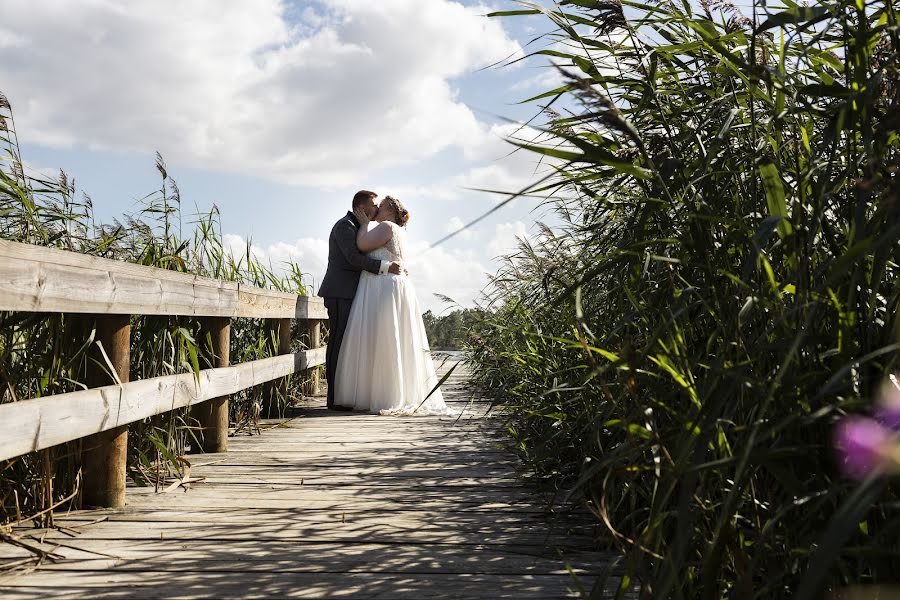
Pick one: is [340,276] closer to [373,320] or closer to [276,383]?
[373,320]

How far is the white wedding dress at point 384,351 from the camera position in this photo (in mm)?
6879

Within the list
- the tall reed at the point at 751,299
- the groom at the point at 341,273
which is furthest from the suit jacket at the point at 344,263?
the tall reed at the point at 751,299

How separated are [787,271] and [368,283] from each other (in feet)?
18.6

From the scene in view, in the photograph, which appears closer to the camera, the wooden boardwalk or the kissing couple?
the wooden boardwalk

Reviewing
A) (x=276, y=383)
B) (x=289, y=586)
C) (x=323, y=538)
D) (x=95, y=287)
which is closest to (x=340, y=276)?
(x=276, y=383)

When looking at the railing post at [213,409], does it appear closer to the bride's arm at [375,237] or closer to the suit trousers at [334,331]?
the suit trousers at [334,331]

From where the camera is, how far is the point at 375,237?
23.2 feet

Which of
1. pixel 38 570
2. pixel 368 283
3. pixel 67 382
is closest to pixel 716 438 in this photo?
pixel 38 570

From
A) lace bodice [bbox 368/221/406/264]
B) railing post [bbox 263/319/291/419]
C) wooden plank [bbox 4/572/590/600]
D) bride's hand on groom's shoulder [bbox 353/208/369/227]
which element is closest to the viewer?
wooden plank [bbox 4/572/590/600]

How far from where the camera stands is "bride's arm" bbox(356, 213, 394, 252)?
7051 mm

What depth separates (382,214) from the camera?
291 inches

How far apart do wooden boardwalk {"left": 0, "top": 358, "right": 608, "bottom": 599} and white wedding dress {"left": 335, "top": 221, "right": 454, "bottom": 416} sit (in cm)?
278

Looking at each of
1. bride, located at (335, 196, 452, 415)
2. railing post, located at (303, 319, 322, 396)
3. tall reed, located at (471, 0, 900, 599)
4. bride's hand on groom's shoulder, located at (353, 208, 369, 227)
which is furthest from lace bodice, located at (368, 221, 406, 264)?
tall reed, located at (471, 0, 900, 599)

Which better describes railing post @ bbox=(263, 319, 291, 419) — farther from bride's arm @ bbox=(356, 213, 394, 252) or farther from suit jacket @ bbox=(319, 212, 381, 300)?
bride's arm @ bbox=(356, 213, 394, 252)
